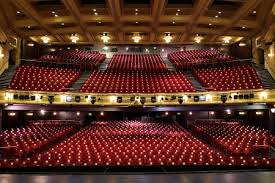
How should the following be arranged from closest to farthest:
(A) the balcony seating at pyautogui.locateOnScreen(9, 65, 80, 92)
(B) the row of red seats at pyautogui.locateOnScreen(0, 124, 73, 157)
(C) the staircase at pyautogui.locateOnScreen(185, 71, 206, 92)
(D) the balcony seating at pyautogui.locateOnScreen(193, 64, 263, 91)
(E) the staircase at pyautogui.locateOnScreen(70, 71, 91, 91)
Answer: (B) the row of red seats at pyautogui.locateOnScreen(0, 124, 73, 157)
(A) the balcony seating at pyautogui.locateOnScreen(9, 65, 80, 92)
(D) the balcony seating at pyautogui.locateOnScreen(193, 64, 263, 91)
(C) the staircase at pyautogui.locateOnScreen(185, 71, 206, 92)
(E) the staircase at pyautogui.locateOnScreen(70, 71, 91, 91)

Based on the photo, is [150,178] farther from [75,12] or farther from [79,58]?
[79,58]

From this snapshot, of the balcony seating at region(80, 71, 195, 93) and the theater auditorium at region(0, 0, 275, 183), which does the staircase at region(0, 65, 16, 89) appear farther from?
the balcony seating at region(80, 71, 195, 93)

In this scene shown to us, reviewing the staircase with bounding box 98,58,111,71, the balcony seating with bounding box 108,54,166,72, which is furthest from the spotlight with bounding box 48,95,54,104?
the staircase with bounding box 98,58,111,71

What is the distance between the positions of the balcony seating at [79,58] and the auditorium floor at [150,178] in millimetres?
18129

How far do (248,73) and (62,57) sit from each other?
13450 millimetres

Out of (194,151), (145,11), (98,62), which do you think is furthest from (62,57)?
(194,151)

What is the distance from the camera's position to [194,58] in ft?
75.0

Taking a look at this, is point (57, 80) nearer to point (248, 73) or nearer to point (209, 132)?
point (209, 132)

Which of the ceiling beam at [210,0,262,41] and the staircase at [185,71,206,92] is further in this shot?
the staircase at [185,71,206,92]

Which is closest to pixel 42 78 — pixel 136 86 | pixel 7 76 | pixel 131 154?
pixel 7 76

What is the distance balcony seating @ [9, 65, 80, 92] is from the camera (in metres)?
16.6

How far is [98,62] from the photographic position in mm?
22516

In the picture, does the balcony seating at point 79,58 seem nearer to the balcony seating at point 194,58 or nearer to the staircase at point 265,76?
the balcony seating at point 194,58

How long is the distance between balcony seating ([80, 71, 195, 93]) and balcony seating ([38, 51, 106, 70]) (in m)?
1.43
